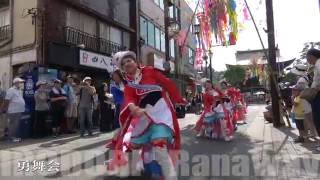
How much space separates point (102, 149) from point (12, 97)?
3586 mm

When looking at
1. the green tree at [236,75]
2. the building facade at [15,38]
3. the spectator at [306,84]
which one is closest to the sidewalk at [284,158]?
A: the spectator at [306,84]

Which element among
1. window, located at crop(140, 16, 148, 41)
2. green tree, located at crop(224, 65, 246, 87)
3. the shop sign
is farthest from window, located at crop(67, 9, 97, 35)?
green tree, located at crop(224, 65, 246, 87)

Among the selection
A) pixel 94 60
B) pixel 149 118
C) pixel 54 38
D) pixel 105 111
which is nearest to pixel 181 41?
pixel 94 60

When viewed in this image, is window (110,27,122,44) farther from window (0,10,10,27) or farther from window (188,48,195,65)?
window (188,48,195,65)

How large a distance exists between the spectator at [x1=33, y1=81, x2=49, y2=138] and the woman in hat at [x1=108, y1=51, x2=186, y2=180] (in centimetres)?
658

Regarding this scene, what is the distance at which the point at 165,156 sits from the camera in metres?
5.21

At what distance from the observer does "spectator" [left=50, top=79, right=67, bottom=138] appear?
41.1 ft

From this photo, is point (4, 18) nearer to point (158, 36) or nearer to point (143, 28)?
point (143, 28)

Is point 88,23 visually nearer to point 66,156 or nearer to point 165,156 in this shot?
point 66,156

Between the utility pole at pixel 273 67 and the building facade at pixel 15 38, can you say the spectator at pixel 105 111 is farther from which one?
the utility pole at pixel 273 67

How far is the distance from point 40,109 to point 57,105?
79 cm

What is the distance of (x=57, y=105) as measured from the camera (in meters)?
12.6

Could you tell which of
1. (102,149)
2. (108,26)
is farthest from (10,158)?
(108,26)

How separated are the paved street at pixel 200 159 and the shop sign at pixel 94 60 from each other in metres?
8.12
